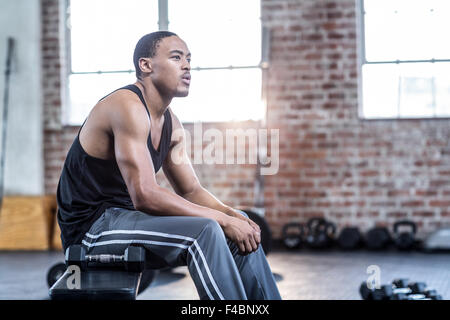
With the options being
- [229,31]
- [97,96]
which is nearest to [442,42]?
[229,31]

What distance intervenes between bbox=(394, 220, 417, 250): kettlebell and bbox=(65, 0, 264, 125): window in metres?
1.37

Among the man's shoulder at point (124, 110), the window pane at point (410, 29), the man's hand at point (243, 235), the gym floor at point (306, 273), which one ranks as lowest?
the gym floor at point (306, 273)

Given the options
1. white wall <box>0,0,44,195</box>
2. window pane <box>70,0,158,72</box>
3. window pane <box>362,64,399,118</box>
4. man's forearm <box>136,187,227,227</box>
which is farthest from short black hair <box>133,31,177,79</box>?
white wall <box>0,0,44,195</box>

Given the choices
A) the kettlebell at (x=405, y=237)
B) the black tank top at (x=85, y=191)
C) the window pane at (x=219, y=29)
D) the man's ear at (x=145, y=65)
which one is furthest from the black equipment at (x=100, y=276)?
the window pane at (x=219, y=29)

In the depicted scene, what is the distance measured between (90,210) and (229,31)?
3491mm

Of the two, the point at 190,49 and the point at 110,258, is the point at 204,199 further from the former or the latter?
the point at 190,49

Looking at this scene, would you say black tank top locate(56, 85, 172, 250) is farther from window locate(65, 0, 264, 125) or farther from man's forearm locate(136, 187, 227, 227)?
window locate(65, 0, 264, 125)

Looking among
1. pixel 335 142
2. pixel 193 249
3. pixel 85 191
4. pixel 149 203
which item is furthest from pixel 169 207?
pixel 335 142

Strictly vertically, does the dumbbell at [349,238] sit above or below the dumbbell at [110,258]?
below

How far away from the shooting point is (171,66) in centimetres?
169

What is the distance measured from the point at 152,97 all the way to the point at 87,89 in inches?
139

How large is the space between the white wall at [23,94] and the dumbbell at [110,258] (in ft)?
11.9

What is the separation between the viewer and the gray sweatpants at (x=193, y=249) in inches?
54.9

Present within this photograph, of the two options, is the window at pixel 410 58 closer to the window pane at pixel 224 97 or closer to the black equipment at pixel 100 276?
the window pane at pixel 224 97
